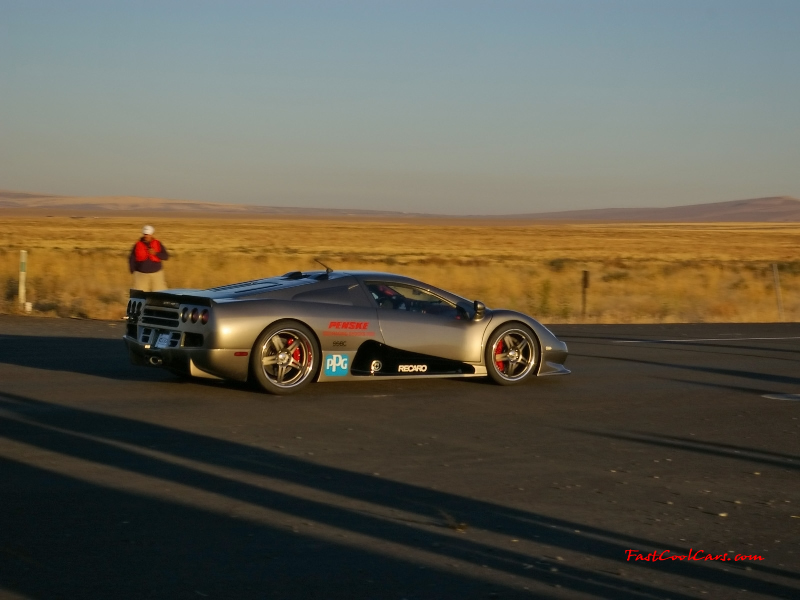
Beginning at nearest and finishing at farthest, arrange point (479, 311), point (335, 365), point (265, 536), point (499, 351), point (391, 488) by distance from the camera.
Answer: point (265, 536) < point (391, 488) < point (335, 365) < point (479, 311) < point (499, 351)

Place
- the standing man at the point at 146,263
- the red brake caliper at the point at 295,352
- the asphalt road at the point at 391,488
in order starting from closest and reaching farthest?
the asphalt road at the point at 391,488, the red brake caliper at the point at 295,352, the standing man at the point at 146,263

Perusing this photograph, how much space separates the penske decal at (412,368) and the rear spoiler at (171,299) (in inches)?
83.2

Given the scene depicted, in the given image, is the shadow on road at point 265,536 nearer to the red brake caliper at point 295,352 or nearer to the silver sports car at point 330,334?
the silver sports car at point 330,334

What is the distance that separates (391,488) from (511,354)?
4941 millimetres

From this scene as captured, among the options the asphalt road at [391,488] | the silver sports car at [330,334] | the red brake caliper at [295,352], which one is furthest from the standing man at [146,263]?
the red brake caliper at [295,352]

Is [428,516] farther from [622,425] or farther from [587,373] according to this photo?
[587,373]

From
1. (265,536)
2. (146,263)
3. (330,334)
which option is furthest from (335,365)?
(146,263)

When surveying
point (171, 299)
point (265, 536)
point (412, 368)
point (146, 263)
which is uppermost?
point (146, 263)

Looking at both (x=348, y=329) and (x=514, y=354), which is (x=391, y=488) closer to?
(x=348, y=329)

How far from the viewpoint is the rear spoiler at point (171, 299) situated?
395 inches

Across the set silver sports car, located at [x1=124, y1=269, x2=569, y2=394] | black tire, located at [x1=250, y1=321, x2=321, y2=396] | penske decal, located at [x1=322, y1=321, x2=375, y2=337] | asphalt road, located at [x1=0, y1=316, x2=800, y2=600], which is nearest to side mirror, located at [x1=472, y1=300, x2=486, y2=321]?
silver sports car, located at [x1=124, y1=269, x2=569, y2=394]

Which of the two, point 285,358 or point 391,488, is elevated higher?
point 285,358

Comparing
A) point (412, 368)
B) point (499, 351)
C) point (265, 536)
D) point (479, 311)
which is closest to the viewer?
point (265, 536)

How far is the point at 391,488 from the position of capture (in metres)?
6.65
